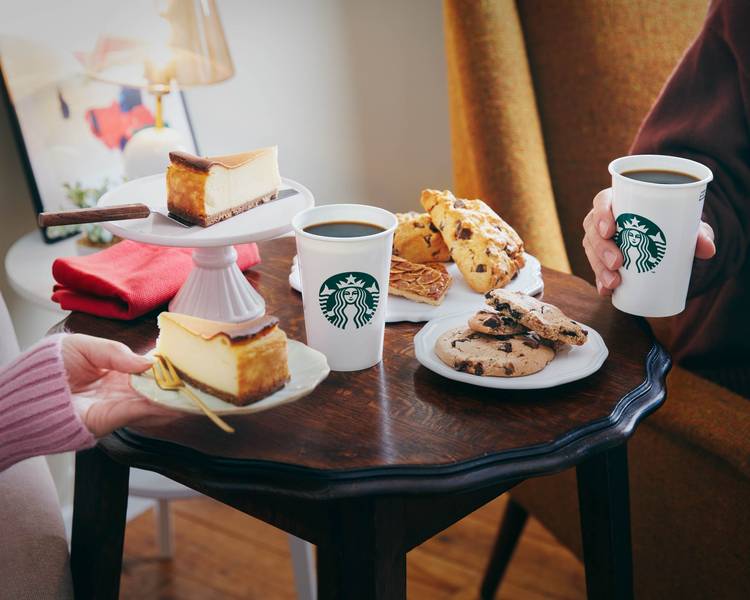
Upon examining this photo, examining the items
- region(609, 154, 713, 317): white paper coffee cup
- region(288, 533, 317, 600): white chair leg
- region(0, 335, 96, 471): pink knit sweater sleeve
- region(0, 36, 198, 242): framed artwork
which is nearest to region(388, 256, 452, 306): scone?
region(609, 154, 713, 317): white paper coffee cup

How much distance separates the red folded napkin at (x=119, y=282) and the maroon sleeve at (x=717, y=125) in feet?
2.46

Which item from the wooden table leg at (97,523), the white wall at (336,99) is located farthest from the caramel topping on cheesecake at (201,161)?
the white wall at (336,99)

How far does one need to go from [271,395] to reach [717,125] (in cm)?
87

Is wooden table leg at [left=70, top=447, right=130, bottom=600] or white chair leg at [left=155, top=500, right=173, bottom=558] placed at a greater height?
wooden table leg at [left=70, top=447, right=130, bottom=600]

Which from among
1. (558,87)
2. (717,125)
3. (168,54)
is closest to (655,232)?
(717,125)

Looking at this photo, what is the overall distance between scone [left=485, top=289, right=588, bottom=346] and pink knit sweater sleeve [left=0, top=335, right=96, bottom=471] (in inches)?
18.6

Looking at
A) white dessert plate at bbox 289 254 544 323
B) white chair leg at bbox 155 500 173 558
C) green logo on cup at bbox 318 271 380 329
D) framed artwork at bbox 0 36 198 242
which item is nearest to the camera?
green logo on cup at bbox 318 271 380 329

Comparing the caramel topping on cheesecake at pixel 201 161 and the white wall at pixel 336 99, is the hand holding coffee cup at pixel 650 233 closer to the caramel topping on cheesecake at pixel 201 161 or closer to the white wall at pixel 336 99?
the caramel topping on cheesecake at pixel 201 161

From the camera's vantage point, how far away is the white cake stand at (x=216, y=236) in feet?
3.15

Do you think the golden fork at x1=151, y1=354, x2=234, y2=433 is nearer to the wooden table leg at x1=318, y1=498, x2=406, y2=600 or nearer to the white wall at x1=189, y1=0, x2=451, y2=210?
the wooden table leg at x1=318, y1=498, x2=406, y2=600

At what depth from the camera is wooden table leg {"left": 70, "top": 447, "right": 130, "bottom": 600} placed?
1002mm

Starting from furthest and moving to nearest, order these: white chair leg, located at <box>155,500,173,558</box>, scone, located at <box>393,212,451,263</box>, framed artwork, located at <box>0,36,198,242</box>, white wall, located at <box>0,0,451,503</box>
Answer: white wall, located at <box>0,0,451,503</box> < white chair leg, located at <box>155,500,173,558</box> < framed artwork, located at <box>0,36,198,242</box> < scone, located at <box>393,212,451,263</box>

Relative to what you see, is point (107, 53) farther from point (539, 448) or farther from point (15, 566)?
point (539, 448)

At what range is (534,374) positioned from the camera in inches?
35.0
